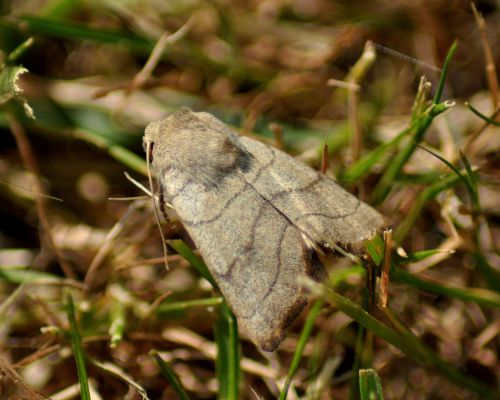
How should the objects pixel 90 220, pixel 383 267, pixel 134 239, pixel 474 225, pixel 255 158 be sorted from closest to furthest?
pixel 383 267 < pixel 255 158 < pixel 474 225 < pixel 134 239 < pixel 90 220

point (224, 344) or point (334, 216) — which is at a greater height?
point (334, 216)

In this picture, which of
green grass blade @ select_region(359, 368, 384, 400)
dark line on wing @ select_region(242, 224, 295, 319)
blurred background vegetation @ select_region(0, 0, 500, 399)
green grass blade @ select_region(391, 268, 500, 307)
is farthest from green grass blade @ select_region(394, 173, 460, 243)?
green grass blade @ select_region(359, 368, 384, 400)

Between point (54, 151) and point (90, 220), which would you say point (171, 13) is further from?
point (90, 220)

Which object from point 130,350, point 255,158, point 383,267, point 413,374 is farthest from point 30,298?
point 413,374

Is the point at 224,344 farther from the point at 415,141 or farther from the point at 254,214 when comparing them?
the point at 415,141

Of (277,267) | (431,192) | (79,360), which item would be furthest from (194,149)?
(431,192)

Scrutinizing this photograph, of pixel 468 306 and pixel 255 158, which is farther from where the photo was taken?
pixel 468 306

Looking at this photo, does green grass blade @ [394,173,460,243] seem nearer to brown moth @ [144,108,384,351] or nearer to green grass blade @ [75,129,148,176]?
brown moth @ [144,108,384,351]

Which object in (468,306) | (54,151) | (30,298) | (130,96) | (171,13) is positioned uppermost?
(171,13)
